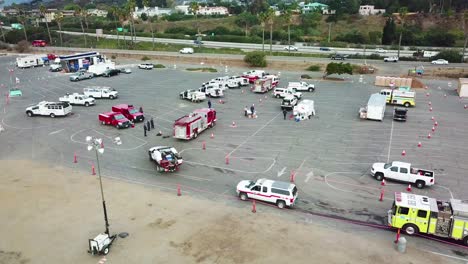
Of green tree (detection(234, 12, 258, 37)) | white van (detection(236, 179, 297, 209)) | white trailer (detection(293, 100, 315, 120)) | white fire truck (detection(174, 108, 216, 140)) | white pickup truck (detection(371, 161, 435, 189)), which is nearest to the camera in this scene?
white van (detection(236, 179, 297, 209))

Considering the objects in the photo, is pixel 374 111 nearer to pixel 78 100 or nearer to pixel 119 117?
pixel 119 117

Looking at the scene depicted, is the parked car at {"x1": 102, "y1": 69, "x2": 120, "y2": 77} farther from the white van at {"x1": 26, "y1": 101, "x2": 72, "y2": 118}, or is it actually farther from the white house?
the white house

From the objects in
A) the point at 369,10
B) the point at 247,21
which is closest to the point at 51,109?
the point at 247,21

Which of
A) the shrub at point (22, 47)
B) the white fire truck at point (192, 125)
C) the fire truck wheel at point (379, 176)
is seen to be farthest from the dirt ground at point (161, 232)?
A: the shrub at point (22, 47)

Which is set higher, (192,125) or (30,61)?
(30,61)

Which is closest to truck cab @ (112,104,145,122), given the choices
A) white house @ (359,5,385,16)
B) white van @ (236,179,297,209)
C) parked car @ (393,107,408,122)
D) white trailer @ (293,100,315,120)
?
white trailer @ (293,100,315,120)

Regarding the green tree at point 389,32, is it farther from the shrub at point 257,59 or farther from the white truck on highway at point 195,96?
the white truck on highway at point 195,96
